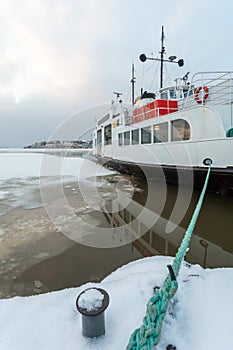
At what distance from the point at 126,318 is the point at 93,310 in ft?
1.38

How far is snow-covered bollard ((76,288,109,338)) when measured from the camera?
3.67 feet

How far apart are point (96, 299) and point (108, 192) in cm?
611

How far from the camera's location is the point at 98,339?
1228mm

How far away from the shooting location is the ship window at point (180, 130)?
21.1 ft

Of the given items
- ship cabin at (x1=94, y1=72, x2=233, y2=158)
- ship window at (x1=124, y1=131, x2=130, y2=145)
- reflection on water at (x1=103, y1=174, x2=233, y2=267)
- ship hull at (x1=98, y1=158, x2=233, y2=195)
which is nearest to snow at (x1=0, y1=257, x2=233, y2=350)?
reflection on water at (x1=103, y1=174, x2=233, y2=267)

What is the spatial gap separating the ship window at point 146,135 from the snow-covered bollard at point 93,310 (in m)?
7.54

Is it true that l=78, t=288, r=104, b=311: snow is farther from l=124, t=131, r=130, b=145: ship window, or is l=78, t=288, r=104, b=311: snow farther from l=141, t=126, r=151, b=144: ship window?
l=124, t=131, r=130, b=145: ship window

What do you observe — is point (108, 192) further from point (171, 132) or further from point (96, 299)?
point (96, 299)

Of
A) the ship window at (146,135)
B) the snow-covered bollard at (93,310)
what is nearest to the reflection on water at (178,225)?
the snow-covered bollard at (93,310)

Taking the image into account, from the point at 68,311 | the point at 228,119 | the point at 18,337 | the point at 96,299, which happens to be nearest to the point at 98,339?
the point at 96,299

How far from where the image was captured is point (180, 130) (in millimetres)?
6711

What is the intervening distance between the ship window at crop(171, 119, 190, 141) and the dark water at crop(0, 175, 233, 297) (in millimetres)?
2014

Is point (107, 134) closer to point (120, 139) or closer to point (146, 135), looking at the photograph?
point (120, 139)

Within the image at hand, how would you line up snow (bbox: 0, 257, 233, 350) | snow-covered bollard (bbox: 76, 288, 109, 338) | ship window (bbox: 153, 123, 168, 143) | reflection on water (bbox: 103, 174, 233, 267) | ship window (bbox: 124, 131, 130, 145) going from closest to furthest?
1. snow-covered bollard (bbox: 76, 288, 109, 338)
2. snow (bbox: 0, 257, 233, 350)
3. reflection on water (bbox: 103, 174, 233, 267)
4. ship window (bbox: 153, 123, 168, 143)
5. ship window (bbox: 124, 131, 130, 145)
